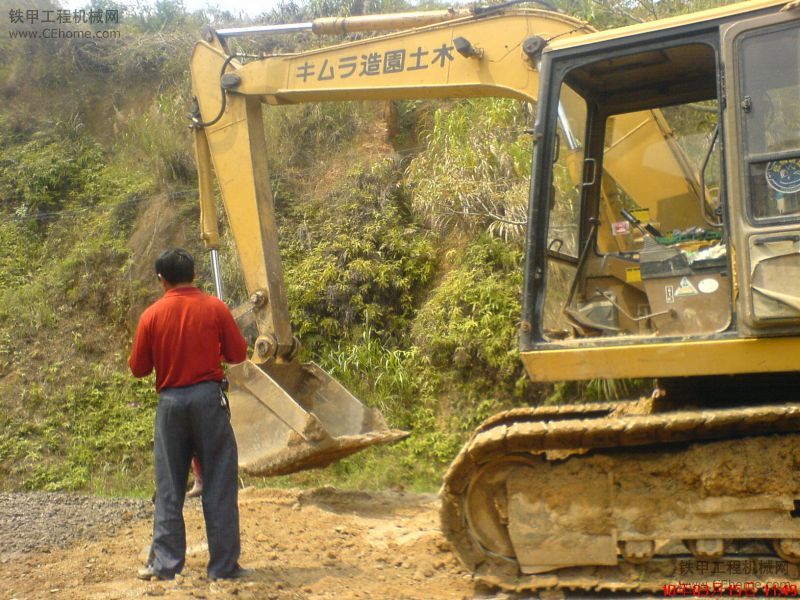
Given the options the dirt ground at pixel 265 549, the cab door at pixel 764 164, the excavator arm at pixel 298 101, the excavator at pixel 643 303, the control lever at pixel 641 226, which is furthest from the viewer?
the excavator arm at pixel 298 101

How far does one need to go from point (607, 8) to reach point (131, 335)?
24.1ft

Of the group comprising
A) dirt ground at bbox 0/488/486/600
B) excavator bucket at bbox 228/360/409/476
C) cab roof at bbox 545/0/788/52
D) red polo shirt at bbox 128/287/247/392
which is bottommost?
dirt ground at bbox 0/488/486/600

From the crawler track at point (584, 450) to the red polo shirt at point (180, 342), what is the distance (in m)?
1.40

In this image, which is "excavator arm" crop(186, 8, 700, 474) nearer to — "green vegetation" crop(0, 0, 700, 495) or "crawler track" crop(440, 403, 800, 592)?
"crawler track" crop(440, 403, 800, 592)

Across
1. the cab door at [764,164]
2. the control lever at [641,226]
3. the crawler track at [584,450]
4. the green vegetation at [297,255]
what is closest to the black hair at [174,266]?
the crawler track at [584,450]

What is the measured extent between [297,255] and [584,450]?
7.27m

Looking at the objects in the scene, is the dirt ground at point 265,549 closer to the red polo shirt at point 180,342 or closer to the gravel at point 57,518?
the gravel at point 57,518

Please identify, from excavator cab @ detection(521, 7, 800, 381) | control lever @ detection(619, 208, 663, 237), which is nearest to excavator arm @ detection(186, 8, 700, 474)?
excavator cab @ detection(521, 7, 800, 381)

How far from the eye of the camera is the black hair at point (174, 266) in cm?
477

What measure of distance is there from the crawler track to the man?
1.14m

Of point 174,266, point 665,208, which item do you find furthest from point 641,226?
point 174,266

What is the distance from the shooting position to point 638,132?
5555 mm

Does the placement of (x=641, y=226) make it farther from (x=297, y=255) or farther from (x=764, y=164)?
(x=297, y=255)

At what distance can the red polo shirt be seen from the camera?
15.3ft
